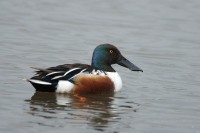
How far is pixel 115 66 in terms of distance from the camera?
14.8 metres

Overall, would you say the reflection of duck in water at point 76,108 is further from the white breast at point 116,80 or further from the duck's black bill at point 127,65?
the duck's black bill at point 127,65

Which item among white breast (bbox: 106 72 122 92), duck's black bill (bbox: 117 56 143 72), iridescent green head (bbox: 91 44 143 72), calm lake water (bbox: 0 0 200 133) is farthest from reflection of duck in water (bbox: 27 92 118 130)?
duck's black bill (bbox: 117 56 143 72)

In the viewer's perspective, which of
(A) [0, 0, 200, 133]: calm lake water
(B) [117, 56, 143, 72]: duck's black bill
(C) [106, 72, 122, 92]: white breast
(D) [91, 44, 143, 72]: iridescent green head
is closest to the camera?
(A) [0, 0, 200, 133]: calm lake water

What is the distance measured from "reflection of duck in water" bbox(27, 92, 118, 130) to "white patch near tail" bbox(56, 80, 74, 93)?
0.08 meters

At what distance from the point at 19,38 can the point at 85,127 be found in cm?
654

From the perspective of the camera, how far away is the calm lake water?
10.3 m

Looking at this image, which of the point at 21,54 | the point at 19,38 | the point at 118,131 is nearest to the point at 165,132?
the point at 118,131

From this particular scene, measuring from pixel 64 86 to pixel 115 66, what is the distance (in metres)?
2.83

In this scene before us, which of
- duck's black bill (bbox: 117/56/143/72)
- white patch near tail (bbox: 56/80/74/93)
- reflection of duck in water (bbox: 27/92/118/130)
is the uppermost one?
duck's black bill (bbox: 117/56/143/72)

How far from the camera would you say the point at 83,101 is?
11.8 meters

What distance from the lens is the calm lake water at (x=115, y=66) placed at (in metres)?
10.3

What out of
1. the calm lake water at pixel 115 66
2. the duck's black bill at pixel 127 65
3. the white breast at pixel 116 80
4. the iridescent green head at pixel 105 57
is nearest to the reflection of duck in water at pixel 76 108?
the calm lake water at pixel 115 66

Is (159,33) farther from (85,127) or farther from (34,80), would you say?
(85,127)

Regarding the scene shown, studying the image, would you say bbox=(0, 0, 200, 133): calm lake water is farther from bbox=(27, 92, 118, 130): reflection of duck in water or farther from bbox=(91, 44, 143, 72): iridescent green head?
bbox=(91, 44, 143, 72): iridescent green head
